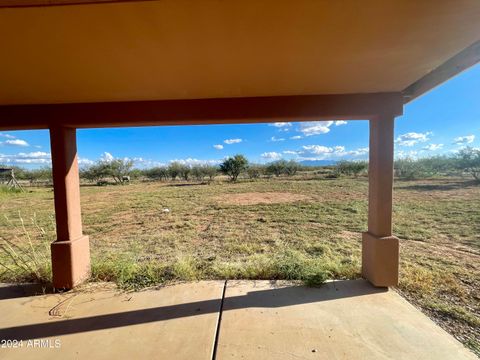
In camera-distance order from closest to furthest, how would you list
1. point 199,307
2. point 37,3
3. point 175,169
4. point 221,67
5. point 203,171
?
point 37,3, point 221,67, point 199,307, point 203,171, point 175,169

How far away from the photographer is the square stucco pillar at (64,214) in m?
2.84

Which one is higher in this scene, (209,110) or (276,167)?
(209,110)

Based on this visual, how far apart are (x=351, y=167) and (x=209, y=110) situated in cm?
2794

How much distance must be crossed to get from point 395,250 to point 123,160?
2877 cm

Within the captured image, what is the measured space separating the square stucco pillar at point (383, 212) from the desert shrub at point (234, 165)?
847 inches

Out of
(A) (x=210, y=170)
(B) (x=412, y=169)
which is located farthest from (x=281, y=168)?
(B) (x=412, y=169)

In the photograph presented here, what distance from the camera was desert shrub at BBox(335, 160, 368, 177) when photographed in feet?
87.7

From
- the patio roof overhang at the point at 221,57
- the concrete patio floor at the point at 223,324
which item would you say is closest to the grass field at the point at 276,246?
the concrete patio floor at the point at 223,324

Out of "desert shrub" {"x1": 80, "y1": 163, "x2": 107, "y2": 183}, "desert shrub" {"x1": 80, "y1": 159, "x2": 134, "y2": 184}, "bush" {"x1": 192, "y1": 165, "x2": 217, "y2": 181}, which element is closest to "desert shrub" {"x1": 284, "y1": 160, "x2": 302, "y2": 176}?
"bush" {"x1": 192, "y1": 165, "x2": 217, "y2": 181}

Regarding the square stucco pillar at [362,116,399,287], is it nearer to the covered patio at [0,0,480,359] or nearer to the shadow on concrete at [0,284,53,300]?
the covered patio at [0,0,480,359]

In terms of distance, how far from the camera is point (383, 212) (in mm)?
2822

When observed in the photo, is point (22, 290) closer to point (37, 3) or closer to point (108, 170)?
point (37, 3)

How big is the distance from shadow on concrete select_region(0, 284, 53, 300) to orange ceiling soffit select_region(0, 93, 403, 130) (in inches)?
75.7

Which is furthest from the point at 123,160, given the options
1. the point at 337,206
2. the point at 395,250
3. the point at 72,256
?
the point at 395,250
